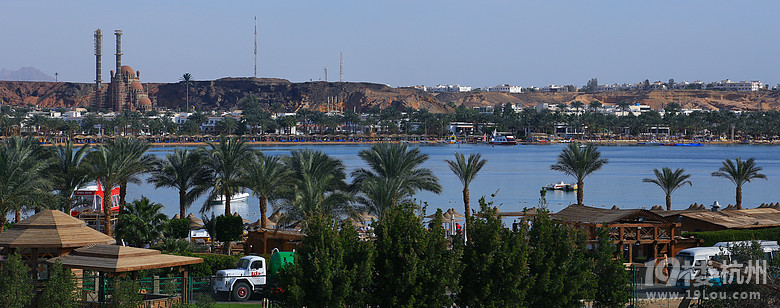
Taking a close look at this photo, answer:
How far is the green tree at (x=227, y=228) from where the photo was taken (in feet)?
95.0

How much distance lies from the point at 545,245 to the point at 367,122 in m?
183

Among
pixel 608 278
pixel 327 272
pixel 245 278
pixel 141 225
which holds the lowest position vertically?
pixel 245 278

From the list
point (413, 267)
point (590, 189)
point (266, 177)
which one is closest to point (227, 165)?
point (266, 177)

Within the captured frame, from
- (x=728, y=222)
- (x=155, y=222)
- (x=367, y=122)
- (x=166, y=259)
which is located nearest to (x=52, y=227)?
(x=166, y=259)

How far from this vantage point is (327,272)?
1352cm

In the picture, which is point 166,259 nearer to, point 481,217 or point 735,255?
point 481,217

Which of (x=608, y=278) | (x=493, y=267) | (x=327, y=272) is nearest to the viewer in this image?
(x=327, y=272)

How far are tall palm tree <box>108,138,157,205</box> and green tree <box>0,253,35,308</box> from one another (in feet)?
50.9

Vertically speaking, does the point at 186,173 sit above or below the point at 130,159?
below

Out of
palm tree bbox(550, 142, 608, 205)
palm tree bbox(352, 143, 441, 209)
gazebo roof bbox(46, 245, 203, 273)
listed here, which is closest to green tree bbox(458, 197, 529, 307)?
gazebo roof bbox(46, 245, 203, 273)

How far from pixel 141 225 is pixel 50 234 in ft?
21.3

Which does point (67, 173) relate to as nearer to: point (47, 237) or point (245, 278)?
point (47, 237)

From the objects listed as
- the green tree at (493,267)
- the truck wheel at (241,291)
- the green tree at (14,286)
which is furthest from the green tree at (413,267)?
the green tree at (14,286)

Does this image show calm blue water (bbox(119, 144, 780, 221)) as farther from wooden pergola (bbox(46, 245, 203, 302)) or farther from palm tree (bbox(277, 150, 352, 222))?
wooden pergola (bbox(46, 245, 203, 302))
